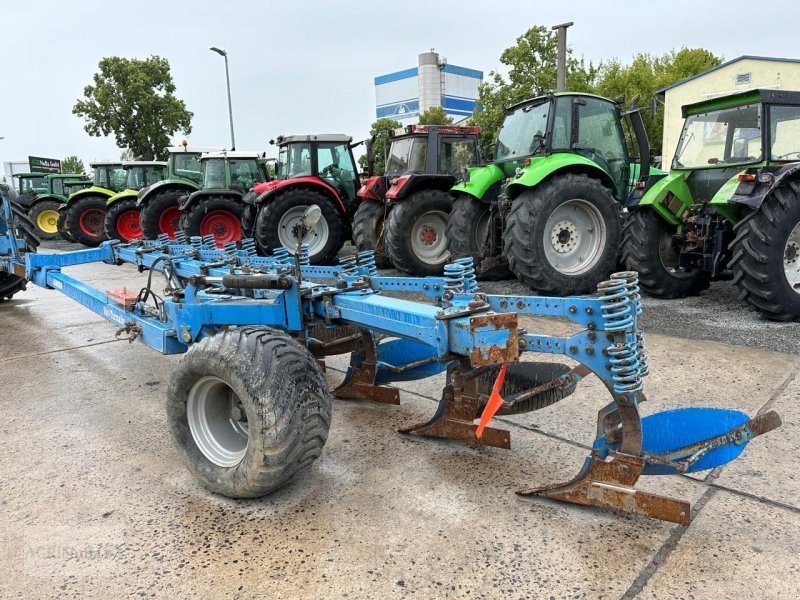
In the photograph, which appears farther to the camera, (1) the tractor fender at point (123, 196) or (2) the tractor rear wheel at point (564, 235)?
(1) the tractor fender at point (123, 196)

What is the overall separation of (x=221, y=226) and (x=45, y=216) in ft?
34.7

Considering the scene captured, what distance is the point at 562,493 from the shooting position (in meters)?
2.45

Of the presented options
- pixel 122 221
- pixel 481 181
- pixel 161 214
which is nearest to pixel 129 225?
pixel 122 221

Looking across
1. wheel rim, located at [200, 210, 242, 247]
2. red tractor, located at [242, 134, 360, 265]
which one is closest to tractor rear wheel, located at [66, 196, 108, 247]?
wheel rim, located at [200, 210, 242, 247]

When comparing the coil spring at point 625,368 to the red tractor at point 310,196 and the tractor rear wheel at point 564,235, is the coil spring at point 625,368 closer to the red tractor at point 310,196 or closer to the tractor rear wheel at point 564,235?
the tractor rear wheel at point 564,235

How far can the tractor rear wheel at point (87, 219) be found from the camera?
608 inches

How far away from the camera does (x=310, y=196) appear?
9633 mm

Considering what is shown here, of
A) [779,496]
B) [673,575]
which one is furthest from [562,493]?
[779,496]

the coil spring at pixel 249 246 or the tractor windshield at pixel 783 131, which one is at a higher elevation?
the tractor windshield at pixel 783 131

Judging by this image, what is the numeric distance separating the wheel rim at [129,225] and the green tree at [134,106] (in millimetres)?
15280

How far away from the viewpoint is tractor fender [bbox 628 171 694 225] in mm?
6332

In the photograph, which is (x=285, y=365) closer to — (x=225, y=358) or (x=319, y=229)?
(x=225, y=358)

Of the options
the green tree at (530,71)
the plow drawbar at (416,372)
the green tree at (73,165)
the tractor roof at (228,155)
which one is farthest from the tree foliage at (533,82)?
the green tree at (73,165)

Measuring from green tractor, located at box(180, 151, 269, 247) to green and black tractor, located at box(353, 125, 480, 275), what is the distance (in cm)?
338
